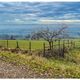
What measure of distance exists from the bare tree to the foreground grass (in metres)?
0.33

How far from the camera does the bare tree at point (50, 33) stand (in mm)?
17656

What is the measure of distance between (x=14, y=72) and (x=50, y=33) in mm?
847

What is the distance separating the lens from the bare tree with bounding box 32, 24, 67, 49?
57.9 feet

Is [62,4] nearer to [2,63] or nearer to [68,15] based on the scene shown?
[68,15]

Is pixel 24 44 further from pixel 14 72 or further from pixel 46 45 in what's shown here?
pixel 14 72

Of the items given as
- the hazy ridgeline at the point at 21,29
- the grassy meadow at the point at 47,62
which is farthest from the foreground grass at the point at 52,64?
the hazy ridgeline at the point at 21,29

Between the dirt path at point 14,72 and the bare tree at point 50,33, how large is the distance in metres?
0.57

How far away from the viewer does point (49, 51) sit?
1772 cm

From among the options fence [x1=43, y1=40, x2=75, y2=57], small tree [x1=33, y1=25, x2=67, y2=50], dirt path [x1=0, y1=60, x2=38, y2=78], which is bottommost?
dirt path [x1=0, y1=60, x2=38, y2=78]

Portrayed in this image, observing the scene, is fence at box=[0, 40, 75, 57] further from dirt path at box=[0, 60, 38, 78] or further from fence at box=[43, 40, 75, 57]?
dirt path at box=[0, 60, 38, 78]

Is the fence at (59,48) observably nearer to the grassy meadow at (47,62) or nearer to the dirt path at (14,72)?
the grassy meadow at (47,62)

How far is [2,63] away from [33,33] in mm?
699

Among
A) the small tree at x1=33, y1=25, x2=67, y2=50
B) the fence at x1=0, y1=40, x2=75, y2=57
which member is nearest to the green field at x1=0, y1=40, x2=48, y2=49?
the fence at x1=0, y1=40, x2=75, y2=57

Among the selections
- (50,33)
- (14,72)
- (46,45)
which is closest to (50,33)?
(50,33)
